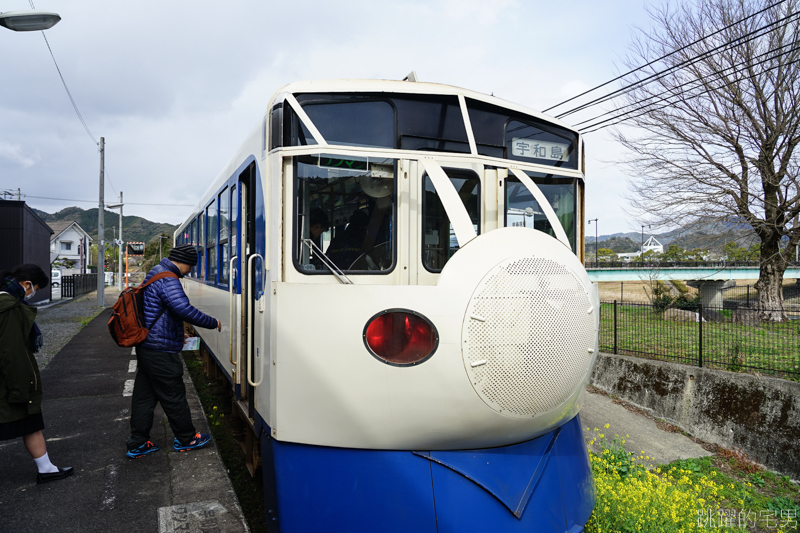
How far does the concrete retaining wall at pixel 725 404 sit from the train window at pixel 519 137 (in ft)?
16.1

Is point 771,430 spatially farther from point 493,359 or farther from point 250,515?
point 250,515

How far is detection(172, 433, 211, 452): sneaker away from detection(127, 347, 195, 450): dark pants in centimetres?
19

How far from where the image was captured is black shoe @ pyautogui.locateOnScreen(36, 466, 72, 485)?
4.10 metres

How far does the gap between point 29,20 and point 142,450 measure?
6123mm

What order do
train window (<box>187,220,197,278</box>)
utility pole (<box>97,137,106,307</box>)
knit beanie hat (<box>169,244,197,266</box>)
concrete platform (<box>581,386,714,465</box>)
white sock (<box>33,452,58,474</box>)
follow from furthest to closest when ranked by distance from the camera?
utility pole (<box>97,137,106,307</box>), train window (<box>187,220,197,278</box>), concrete platform (<box>581,386,714,465</box>), knit beanie hat (<box>169,244,197,266</box>), white sock (<box>33,452,58,474</box>)

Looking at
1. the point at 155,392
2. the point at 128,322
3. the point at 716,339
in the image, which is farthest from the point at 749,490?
the point at 128,322

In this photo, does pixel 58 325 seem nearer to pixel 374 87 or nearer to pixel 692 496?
pixel 374 87

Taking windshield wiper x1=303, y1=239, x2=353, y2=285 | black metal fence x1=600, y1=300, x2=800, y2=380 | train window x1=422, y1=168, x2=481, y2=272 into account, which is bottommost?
black metal fence x1=600, y1=300, x2=800, y2=380

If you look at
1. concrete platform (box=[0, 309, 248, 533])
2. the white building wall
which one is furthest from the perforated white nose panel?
the white building wall

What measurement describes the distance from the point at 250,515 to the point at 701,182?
16776 mm

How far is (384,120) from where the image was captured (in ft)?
10.0

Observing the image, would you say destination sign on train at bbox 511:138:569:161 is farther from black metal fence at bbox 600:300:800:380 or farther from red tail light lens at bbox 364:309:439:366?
black metal fence at bbox 600:300:800:380

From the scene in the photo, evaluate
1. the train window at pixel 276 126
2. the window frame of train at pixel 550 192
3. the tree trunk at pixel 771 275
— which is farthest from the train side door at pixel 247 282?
the tree trunk at pixel 771 275

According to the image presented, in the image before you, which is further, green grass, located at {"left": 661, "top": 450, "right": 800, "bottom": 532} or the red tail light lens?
green grass, located at {"left": 661, "top": 450, "right": 800, "bottom": 532}
